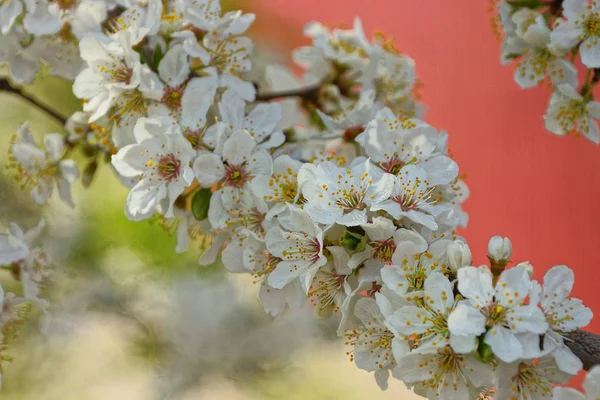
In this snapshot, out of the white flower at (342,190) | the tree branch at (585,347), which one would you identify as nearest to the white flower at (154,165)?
the white flower at (342,190)

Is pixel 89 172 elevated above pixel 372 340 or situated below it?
below

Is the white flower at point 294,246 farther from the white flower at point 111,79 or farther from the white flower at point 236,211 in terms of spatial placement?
the white flower at point 111,79

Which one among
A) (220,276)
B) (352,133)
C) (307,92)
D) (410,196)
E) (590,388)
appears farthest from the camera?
(220,276)

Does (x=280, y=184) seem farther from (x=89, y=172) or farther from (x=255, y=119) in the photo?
(x=89, y=172)

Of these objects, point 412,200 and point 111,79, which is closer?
point 412,200

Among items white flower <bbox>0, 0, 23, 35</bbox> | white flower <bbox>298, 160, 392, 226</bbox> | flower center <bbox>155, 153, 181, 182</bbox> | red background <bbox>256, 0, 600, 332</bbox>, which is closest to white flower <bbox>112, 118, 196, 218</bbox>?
flower center <bbox>155, 153, 181, 182</bbox>

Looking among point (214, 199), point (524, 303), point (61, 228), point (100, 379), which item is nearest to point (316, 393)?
point (100, 379)

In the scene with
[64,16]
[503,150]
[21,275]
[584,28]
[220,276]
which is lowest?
[220,276]

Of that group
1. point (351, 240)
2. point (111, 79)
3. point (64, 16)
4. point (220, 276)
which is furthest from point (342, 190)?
point (220, 276)
